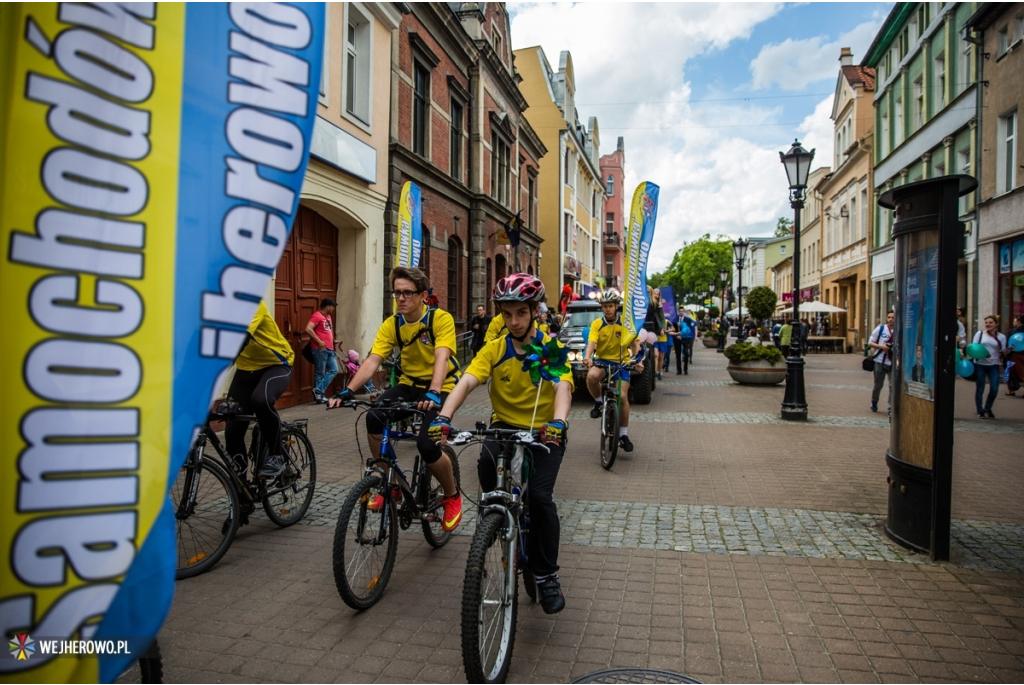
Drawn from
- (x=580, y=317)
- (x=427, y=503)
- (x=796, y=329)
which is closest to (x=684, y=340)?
(x=580, y=317)

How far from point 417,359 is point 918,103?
92.2 feet

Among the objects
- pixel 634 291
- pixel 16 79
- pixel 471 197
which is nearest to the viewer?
pixel 16 79

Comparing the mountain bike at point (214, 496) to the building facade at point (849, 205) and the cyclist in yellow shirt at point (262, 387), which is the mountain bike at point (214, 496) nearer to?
the cyclist in yellow shirt at point (262, 387)

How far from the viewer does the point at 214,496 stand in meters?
4.21

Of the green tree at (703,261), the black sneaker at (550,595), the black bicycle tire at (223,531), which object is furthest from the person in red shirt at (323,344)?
the green tree at (703,261)

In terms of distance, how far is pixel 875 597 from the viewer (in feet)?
12.6

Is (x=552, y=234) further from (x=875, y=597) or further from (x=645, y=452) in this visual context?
(x=875, y=597)

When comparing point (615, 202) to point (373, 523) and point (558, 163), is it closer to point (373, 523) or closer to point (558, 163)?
point (558, 163)

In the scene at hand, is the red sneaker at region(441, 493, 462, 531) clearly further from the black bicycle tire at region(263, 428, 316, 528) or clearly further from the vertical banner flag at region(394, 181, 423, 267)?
the vertical banner flag at region(394, 181, 423, 267)

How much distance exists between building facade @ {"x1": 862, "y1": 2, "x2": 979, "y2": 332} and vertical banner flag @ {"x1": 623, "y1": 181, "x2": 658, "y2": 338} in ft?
41.5

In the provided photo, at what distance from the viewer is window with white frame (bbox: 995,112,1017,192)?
17844mm

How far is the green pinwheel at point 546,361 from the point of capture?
3.47 m

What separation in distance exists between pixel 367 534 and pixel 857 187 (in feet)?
122

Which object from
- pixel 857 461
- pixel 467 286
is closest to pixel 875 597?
pixel 857 461
